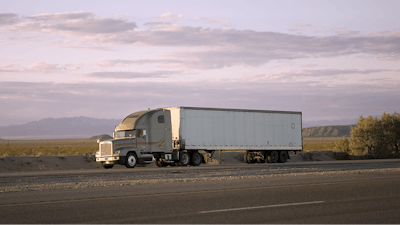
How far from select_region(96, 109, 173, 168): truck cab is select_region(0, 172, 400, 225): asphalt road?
56.2 ft

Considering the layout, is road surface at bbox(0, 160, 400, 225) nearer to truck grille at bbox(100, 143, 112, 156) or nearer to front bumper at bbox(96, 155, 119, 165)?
front bumper at bbox(96, 155, 119, 165)

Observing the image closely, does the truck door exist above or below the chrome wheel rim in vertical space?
above

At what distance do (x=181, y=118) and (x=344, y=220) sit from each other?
24711 millimetres

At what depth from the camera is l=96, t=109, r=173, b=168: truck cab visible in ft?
101

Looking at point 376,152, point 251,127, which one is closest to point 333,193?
point 251,127

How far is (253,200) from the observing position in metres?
11.2

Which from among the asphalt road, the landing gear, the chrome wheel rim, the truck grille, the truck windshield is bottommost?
the landing gear

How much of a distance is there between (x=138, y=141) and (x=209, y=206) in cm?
2181

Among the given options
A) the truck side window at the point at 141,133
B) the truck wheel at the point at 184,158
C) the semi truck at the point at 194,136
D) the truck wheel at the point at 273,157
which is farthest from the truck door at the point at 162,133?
the truck wheel at the point at 273,157

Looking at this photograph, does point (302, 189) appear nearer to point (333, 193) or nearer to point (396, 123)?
point (333, 193)

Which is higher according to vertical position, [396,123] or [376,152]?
[396,123]

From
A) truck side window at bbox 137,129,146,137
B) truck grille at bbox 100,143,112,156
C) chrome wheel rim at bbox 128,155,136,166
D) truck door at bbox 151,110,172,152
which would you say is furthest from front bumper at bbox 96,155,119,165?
truck door at bbox 151,110,172,152

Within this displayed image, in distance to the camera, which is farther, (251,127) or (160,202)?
(251,127)

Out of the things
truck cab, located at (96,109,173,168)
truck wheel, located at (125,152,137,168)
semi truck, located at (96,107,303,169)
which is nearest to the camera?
truck cab, located at (96,109,173,168)
